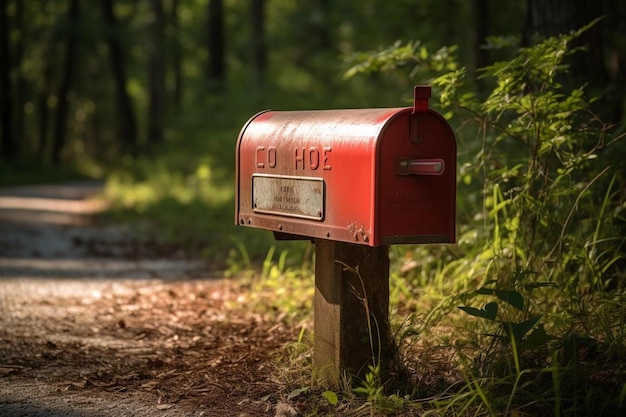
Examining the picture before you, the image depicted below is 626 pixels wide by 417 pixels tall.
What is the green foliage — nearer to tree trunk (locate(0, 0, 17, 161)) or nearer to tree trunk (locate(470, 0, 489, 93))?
tree trunk (locate(470, 0, 489, 93))

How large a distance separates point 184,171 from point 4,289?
1244 cm

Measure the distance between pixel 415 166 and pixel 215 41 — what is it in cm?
2012

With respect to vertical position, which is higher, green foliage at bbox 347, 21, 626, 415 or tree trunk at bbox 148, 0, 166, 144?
tree trunk at bbox 148, 0, 166, 144

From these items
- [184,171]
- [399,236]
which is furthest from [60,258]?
[184,171]

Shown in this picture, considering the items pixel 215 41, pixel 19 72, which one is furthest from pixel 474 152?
pixel 19 72

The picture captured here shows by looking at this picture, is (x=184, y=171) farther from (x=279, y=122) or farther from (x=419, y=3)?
(x=279, y=122)

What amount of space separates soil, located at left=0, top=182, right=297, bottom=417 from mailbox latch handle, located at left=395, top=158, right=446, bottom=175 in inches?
48.1

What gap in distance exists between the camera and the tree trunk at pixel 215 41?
74.1ft

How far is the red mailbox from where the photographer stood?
12.0ft

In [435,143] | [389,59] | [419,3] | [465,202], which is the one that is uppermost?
[419,3]

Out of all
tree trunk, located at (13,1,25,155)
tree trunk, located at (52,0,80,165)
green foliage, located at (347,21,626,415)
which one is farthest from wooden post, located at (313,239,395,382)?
tree trunk, located at (13,1,25,155)

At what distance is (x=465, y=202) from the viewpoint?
657cm

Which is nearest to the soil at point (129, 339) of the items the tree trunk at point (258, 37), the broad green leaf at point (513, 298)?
the broad green leaf at point (513, 298)

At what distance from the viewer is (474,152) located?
6.55m
